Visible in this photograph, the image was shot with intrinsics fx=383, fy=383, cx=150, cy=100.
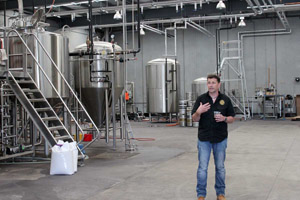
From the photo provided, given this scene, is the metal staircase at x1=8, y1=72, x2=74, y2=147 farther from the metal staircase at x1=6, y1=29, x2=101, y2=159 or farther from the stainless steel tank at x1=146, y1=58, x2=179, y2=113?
the stainless steel tank at x1=146, y1=58, x2=179, y2=113

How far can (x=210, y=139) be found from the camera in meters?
4.33

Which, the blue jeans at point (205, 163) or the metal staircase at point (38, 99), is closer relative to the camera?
the blue jeans at point (205, 163)

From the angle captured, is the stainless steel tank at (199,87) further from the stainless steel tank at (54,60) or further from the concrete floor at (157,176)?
the stainless steel tank at (54,60)

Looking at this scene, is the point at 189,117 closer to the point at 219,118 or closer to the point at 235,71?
the point at 235,71

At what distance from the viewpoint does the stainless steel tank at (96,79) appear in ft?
31.3

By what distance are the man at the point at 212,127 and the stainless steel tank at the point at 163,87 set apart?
1195 centimetres

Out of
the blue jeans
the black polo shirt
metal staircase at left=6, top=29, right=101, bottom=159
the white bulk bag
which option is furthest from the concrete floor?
the black polo shirt

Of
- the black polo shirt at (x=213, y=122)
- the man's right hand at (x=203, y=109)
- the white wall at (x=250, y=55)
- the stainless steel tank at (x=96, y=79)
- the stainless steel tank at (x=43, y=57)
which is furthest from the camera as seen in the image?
the white wall at (x=250, y=55)

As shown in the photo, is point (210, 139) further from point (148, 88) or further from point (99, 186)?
point (148, 88)

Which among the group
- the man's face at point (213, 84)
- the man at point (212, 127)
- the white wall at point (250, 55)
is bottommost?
the man at point (212, 127)

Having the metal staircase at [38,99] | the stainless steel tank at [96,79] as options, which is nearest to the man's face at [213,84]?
the metal staircase at [38,99]

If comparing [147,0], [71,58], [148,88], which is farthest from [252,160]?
[147,0]

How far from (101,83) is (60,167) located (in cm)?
368

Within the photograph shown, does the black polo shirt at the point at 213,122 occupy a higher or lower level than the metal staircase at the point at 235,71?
lower
